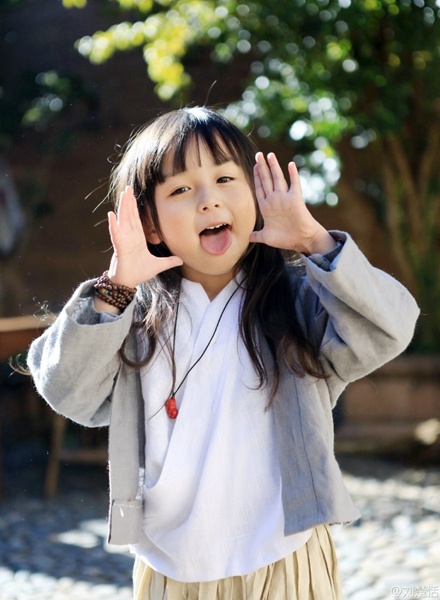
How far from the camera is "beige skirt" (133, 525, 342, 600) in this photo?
154cm

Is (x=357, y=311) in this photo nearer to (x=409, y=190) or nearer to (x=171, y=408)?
(x=171, y=408)

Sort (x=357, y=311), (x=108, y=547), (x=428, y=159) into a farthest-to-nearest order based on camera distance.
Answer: (x=428, y=159) → (x=108, y=547) → (x=357, y=311)

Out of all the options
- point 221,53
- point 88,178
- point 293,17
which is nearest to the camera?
point 293,17

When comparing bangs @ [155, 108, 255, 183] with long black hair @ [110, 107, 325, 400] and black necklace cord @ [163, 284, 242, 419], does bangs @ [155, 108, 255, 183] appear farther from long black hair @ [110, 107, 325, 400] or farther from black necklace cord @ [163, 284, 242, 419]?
black necklace cord @ [163, 284, 242, 419]

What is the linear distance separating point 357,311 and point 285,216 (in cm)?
21

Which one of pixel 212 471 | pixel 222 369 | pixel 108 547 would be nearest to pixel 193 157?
pixel 222 369

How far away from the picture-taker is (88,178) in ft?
24.4

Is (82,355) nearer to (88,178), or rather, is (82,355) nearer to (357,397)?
(357,397)

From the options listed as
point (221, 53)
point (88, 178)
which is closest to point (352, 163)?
point (221, 53)

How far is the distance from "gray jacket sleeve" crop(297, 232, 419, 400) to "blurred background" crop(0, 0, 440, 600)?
1.80 metres

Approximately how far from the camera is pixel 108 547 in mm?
3787

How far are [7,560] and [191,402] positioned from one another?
2.42m

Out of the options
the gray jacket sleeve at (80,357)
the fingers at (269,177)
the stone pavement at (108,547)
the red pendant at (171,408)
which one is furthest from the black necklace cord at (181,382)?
the stone pavement at (108,547)

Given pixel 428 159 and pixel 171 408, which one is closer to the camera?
pixel 171 408
